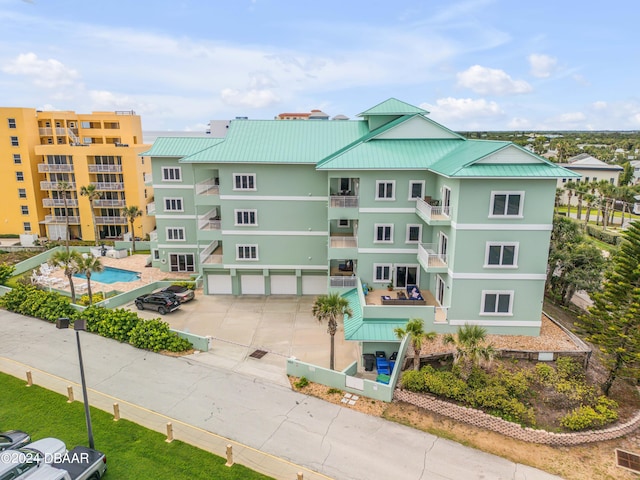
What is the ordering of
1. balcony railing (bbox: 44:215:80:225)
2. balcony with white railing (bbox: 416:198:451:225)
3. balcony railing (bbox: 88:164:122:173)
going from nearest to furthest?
1. balcony with white railing (bbox: 416:198:451:225)
2. balcony railing (bbox: 88:164:122:173)
3. balcony railing (bbox: 44:215:80:225)

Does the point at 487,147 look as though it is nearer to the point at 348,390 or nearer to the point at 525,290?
the point at 525,290

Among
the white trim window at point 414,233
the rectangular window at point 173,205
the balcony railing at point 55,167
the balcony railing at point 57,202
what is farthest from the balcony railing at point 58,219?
the white trim window at point 414,233

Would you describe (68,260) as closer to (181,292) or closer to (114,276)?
(181,292)

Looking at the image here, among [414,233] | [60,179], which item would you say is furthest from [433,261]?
[60,179]

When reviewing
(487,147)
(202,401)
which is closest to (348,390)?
(202,401)

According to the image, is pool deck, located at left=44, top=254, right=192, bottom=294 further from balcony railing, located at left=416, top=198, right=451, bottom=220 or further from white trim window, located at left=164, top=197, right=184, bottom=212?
balcony railing, located at left=416, top=198, right=451, bottom=220

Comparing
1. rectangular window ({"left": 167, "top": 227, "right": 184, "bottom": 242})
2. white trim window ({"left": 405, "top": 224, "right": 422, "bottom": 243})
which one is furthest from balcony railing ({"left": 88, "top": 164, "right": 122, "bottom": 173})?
white trim window ({"left": 405, "top": 224, "right": 422, "bottom": 243})
